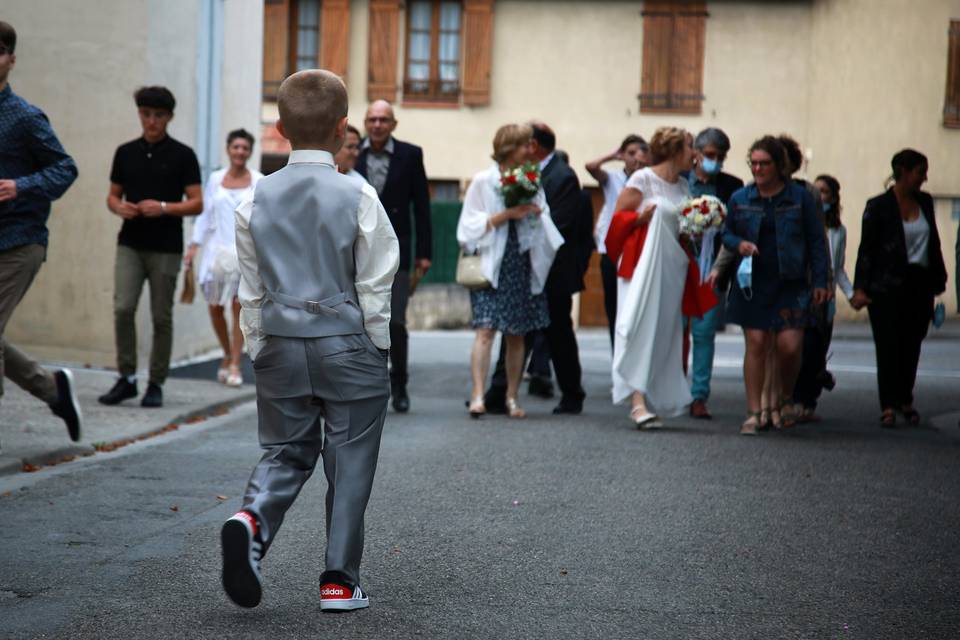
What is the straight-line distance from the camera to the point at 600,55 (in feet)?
90.4

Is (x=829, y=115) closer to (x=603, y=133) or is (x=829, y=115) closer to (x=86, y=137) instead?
(x=603, y=133)

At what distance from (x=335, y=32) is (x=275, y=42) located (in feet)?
3.85

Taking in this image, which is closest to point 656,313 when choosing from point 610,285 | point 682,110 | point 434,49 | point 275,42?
point 610,285

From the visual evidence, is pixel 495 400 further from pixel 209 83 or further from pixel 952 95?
pixel 952 95

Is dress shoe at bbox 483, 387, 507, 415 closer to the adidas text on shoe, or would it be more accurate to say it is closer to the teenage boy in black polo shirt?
the teenage boy in black polo shirt

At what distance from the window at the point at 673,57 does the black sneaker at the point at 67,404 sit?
2102 centimetres

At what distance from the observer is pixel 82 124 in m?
12.5

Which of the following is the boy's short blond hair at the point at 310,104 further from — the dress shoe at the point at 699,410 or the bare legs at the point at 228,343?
the bare legs at the point at 228,343

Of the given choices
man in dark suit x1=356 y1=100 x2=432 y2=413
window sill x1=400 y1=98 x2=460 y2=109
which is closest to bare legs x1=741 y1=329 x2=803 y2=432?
man in dark suit x1=356 y1=100 x2=432 y2=413

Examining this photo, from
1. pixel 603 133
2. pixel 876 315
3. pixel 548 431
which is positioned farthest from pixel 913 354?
pixel 603 133

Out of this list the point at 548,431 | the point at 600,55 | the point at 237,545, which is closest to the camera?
the point at 237,545

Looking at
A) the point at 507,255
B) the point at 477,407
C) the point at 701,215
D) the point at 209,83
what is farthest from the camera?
the point at 209,83

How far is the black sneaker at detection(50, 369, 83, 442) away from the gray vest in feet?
11.6

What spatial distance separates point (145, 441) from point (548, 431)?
255cm
